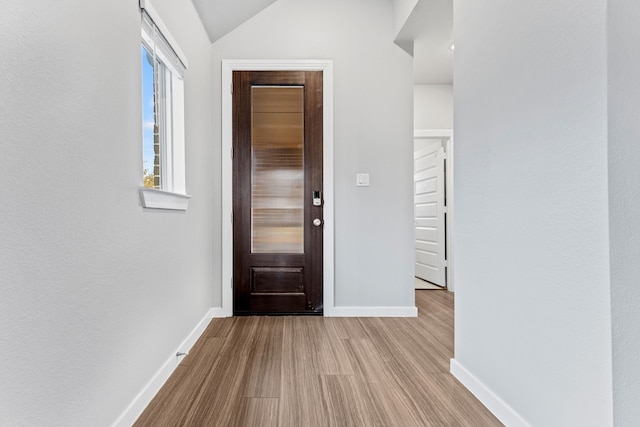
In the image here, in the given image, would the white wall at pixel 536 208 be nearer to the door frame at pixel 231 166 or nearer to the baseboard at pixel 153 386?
the door frame at pixel 231 166

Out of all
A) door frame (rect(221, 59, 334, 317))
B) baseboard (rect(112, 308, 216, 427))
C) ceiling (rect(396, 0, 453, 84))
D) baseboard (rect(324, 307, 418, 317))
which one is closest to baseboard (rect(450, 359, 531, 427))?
baseboard (rect(324, 307, 418, 317))

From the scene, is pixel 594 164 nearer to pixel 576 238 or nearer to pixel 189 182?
pixel 576 238

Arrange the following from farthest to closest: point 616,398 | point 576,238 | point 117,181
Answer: point 117,181 < point 576,238 < point 616,398

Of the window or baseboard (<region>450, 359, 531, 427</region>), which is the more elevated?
the window

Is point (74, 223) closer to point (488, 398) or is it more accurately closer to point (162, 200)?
point (162, 200)

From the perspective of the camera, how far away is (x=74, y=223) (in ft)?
3.51

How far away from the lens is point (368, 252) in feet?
9.61

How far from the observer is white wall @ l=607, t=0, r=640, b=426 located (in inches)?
34.7

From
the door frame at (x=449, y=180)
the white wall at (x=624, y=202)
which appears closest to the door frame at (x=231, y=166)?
the door frame at (x=449, y=180)

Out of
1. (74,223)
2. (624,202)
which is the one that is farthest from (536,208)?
(74,223)

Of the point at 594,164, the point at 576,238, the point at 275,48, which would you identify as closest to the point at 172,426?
the point at 576,238

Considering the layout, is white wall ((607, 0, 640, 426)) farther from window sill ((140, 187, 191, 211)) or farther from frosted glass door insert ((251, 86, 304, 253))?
frosted glass door insert ((251, 86, 304, 253))

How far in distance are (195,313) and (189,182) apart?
2.97 feet

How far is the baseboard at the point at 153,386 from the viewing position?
1358mm
